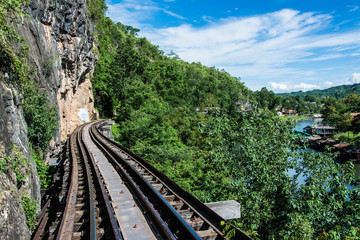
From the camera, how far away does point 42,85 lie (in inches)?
663

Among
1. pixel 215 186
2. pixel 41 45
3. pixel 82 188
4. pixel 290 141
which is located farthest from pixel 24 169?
pixel 41 45

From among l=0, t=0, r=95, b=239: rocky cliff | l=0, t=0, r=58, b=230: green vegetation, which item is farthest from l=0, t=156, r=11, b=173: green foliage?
l=0, t=0, r=95, b=239: rocky cliff

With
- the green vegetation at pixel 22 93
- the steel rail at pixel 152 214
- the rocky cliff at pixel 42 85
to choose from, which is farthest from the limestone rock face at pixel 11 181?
the steel rail at pixel 152 214

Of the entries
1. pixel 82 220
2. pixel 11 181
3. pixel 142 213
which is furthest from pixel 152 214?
pixel 11 181

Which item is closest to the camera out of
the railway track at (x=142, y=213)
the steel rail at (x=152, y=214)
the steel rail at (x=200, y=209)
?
the steel rail at (x=200, y=209)

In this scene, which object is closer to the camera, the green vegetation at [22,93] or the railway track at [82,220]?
the railway track at [82,220]

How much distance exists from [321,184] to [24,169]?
1108 centimetres

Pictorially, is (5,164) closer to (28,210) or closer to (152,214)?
(28,210)

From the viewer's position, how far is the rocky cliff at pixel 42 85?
616cm

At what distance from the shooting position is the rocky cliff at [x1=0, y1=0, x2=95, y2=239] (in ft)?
20.2

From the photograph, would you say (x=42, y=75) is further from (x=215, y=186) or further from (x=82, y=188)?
(x=215, y=186)

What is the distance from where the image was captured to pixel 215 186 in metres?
11.1

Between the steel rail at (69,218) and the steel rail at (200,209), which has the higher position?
the steel rail at (200,209)

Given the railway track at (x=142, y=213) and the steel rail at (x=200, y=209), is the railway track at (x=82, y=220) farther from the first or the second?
the steel rail at (x=200, y=209)
